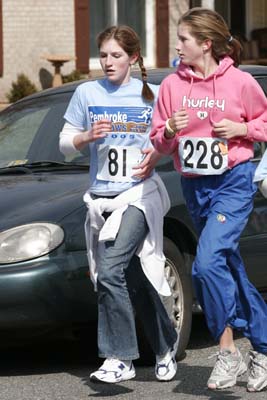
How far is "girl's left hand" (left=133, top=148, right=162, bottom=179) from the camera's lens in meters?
6.12

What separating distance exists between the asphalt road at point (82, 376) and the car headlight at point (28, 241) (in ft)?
2.23

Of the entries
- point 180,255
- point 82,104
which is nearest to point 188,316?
point 180,255

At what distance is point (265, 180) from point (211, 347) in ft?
6.30

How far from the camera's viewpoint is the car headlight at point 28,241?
20.7 feet

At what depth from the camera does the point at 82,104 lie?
6.27 meters

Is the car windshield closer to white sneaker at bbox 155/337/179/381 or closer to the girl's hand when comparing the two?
the girl's hand

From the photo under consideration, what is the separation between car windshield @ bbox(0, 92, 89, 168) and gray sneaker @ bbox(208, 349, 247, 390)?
1848 millimetres

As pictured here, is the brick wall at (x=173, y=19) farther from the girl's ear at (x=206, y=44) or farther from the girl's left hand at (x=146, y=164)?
the girl's ear at (x=206, y=44)

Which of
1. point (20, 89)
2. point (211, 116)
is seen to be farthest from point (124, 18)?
point (211, 116)

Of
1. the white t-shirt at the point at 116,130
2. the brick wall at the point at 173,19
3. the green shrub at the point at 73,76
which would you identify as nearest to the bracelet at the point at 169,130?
the white t-shirt at the point at 116,130

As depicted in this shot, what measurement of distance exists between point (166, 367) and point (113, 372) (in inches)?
13.0

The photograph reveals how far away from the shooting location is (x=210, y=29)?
5949 mm

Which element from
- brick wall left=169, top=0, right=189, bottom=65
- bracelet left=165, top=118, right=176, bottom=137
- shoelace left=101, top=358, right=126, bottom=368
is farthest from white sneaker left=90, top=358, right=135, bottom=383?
brick wall left=169, top=0, right=189, bottom=65

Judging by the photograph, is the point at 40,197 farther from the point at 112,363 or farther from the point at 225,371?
the point at 225,371
